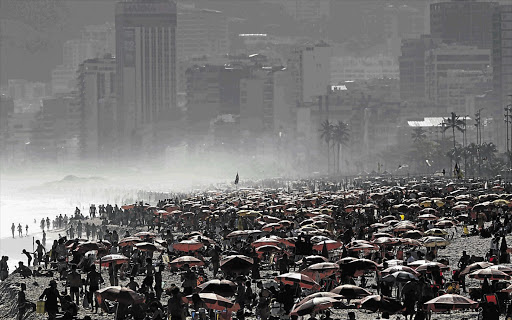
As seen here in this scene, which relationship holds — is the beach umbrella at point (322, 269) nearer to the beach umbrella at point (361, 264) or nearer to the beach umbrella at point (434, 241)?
the beach umbrella at point (361, 264)

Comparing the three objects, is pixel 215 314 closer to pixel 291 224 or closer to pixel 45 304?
pixel 45 304

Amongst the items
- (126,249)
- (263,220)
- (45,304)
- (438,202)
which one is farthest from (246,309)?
(438,202)

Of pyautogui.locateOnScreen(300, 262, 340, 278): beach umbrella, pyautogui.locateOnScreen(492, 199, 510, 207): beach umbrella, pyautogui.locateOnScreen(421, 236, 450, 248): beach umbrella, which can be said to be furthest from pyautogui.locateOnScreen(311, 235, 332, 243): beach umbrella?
pyautogui.locateOnScreen(492, 199, 510, 207): beach umbrella

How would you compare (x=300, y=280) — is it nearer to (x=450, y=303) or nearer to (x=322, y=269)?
(x=322, y=269)

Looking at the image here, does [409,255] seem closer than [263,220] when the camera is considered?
Yes

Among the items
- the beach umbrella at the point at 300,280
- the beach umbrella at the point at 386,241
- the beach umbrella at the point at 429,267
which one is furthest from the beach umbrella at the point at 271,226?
the beach umbrella at the point at 300,280

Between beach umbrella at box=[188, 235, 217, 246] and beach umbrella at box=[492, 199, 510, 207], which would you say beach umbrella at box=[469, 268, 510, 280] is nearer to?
beach umbrella at box=[188, 235, 217, 246]

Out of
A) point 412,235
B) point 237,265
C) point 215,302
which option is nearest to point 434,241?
point 412,235
